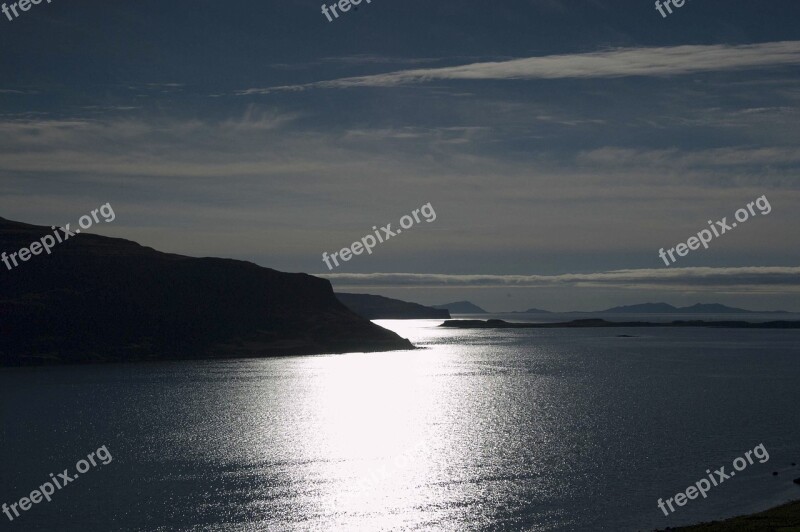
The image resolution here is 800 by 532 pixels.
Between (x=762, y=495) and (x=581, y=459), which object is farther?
(x=581, y=459)

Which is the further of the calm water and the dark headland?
the calm water

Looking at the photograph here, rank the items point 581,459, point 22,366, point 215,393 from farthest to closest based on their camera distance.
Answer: point 22,366 < point 215,393 < point 581,459

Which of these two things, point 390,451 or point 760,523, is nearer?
point 760,523

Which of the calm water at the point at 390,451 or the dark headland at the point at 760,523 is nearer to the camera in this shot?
the dark headland at the point at 760,523

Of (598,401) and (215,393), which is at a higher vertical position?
(215,393)

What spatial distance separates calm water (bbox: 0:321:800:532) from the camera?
55.5 meters

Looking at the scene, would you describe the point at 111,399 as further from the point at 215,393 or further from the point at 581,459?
the point at 581,459

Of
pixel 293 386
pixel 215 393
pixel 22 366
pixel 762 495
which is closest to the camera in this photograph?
pixel 762 495

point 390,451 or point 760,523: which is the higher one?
point 390,451

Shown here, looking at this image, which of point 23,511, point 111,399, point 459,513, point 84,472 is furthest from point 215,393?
point 459,513

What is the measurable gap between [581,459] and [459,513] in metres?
23.7

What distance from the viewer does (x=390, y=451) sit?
8138cm

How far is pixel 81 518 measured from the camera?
176ft

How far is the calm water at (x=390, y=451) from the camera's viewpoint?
55469 mm
